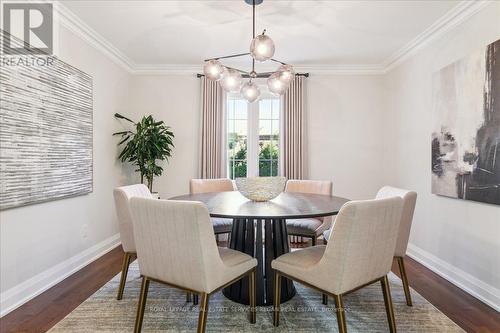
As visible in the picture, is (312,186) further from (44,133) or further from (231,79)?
(44,133)

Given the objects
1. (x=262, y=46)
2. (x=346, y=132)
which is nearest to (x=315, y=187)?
(x=346, y=132)

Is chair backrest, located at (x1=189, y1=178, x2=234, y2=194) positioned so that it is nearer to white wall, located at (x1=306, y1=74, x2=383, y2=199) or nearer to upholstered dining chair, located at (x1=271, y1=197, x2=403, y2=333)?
white wall, located at (x1=306, y1=74, x2=383, y2=199)

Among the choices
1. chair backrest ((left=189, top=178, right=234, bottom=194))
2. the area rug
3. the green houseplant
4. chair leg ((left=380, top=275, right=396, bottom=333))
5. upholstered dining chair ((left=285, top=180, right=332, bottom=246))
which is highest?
the green houseplant

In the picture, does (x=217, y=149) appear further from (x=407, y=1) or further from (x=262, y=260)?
(x=407, y=1)

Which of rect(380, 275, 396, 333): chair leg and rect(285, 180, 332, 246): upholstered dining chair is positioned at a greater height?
rect(285, 180, 332, 246): upholstered dining chair

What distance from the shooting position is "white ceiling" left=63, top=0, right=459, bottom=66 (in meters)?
2.57

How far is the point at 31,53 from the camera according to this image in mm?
2336

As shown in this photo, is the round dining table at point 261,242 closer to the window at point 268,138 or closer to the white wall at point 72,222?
the white wall at point 72,222

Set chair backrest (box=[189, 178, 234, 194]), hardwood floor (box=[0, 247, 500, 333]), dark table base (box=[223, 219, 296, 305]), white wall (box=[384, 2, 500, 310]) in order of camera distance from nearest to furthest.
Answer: hardwood floor (box=[0, 247, 500, 333]) < dark table base (box=[223, 219, 296, 305]) < white wall (box=[384, 2, 500, 310]) < chair backrest (box=[189, 178, 234, 194])

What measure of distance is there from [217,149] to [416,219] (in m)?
2.68

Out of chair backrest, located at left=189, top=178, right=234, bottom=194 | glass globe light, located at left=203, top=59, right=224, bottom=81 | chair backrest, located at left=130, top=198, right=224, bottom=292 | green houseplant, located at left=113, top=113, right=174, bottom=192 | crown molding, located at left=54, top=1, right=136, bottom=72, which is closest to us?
chair backrest, located at left=130, top=198, right=224, bottom=292

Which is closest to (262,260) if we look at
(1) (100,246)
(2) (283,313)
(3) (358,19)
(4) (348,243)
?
(2) (283,313)

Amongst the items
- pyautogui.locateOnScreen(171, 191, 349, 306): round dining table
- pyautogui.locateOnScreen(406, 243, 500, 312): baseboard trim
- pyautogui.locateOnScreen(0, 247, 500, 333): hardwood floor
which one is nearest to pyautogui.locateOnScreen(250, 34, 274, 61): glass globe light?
pyautogui.locateOnScreen(171, 191, 349, 306): round dining table

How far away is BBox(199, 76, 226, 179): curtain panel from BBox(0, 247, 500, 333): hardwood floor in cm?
171
